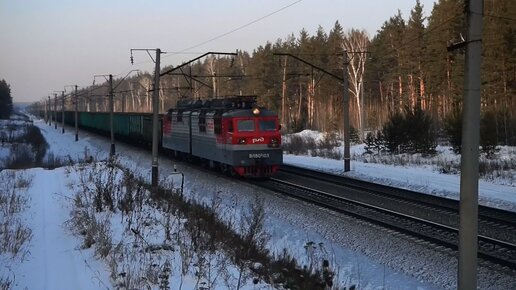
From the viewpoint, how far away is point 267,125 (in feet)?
70.0

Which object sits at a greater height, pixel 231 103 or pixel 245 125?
pixel 231 103

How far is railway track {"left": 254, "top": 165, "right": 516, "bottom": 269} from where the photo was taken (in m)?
10.6

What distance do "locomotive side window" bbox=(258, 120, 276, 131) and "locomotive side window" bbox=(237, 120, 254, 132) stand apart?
42 cm

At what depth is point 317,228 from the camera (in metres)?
12.5

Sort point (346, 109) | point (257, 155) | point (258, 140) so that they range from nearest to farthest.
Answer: point (257, 155)
point (258, 140)
point (346, 109)

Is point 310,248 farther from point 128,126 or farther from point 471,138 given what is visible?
point 128,126

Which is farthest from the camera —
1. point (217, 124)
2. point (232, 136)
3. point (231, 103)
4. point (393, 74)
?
point (393, 74)

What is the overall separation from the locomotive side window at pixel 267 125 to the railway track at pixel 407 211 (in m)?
2.05

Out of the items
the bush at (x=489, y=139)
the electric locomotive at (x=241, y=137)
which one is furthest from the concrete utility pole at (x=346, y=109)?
the bush at (x=489, y=139)

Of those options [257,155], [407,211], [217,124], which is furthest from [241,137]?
[407,211]

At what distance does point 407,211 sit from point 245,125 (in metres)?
8.43

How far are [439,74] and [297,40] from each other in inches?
1366

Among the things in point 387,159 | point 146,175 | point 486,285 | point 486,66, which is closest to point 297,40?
point 486,66

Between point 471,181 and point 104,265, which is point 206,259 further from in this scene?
point 471,181
